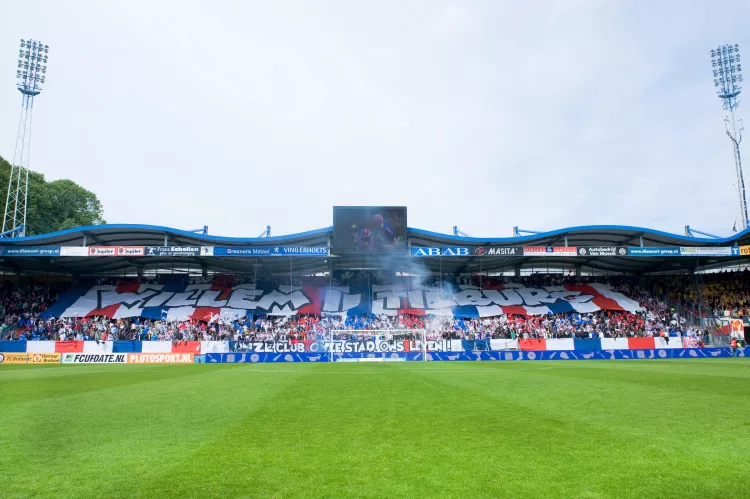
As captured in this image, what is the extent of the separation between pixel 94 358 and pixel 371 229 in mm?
19296

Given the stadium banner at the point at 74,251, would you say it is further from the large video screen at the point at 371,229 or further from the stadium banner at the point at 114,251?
the large video screen at the point at 371,229

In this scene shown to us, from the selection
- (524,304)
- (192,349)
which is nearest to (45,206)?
(192,349)

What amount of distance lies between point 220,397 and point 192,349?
22.7 m

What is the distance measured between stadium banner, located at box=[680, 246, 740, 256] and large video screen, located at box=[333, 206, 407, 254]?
20981 millimetres

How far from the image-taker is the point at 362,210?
35.4 m

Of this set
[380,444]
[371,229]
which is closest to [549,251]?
[371,229]

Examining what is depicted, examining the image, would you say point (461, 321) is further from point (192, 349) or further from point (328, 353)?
point (192, 349)

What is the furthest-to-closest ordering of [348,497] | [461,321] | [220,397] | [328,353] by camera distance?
1. [461,321]
2. [328,353]
3. [220,397]
4. [348,497]

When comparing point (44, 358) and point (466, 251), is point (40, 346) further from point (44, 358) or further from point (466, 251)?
point (466, 251)

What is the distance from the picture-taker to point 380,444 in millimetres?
6215

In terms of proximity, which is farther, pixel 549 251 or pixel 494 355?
pixel 549 251

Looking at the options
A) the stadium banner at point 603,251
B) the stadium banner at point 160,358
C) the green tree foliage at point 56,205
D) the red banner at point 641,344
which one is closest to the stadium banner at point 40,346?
the stadium banner at point 160,358

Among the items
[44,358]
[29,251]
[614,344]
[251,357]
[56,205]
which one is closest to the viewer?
[251,357]

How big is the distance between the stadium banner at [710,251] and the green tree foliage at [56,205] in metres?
59.3
